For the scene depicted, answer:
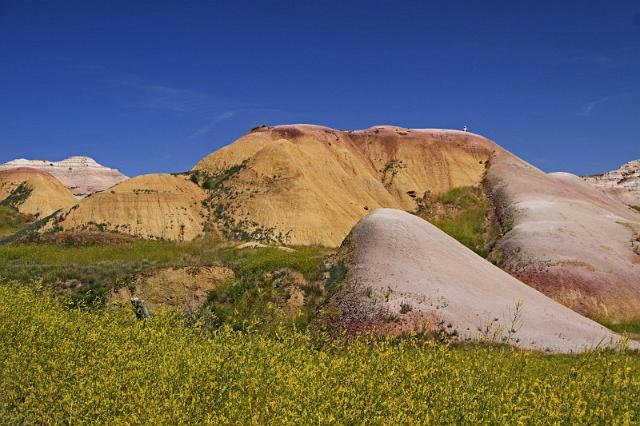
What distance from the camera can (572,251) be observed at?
45000 mm

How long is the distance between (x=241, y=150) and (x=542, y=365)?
73075 millimetres

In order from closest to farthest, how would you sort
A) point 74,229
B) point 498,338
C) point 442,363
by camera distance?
1. point 442,363
2. point 498,338
3. point 74,229

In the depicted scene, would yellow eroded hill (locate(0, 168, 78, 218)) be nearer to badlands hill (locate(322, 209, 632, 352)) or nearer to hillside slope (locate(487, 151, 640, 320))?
hillside slope (locate(487, 151, 640, 320))

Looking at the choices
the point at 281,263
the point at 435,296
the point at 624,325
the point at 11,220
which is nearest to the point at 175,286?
the point at 281,263

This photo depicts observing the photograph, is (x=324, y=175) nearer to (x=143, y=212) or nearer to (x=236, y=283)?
(x=143, y=212)

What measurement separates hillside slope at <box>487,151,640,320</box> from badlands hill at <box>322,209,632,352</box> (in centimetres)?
1047

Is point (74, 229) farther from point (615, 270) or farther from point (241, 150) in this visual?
point (615, 270)

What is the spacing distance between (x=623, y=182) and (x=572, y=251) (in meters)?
77.5

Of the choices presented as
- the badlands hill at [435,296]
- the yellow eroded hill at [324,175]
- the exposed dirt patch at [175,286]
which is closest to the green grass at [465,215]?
the yellow eroded hill at [324,175]

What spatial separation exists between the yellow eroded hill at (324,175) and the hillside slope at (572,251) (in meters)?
18.5

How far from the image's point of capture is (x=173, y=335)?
52.7 ft

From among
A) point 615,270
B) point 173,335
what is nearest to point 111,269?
point 173,335

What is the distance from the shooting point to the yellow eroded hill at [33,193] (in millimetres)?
93625

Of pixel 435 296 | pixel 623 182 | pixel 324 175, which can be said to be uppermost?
pixel 623 182
